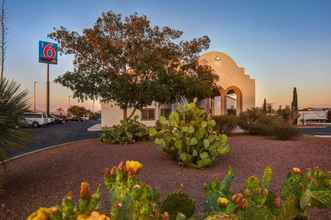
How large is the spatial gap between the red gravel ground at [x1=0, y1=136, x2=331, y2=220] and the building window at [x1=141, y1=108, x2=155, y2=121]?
1705 cm

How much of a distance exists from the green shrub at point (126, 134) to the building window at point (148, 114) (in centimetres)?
1407

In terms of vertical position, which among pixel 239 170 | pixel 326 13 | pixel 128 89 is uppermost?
pixel 326 13

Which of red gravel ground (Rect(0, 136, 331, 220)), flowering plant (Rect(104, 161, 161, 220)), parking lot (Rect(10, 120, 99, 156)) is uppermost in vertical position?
flowering plant (Rect(104, 161, 161, 220))

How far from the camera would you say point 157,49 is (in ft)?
44.3

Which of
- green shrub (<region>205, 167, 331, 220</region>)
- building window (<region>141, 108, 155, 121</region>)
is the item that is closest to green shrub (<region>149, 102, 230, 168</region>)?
green shrub (<region>205, 167, 331, 220</region>)

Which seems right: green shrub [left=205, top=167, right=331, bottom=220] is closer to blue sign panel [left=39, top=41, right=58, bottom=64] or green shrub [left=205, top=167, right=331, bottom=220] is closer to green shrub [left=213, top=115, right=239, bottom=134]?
green shrub [left=213, top=115, right=239, bottom=134]

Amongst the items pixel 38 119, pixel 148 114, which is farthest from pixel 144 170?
pixel 38 119

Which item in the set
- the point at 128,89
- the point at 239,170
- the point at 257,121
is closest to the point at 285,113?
the point at 257,121

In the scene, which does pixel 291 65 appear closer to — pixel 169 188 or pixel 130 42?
pixel 130 42

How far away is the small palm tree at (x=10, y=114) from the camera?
4.52 m

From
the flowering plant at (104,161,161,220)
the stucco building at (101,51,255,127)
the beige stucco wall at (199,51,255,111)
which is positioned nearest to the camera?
the flowering plant at (104,161,161,220)

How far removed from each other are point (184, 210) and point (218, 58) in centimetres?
2406

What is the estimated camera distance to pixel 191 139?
6.05 metres

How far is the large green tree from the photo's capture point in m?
12.0
